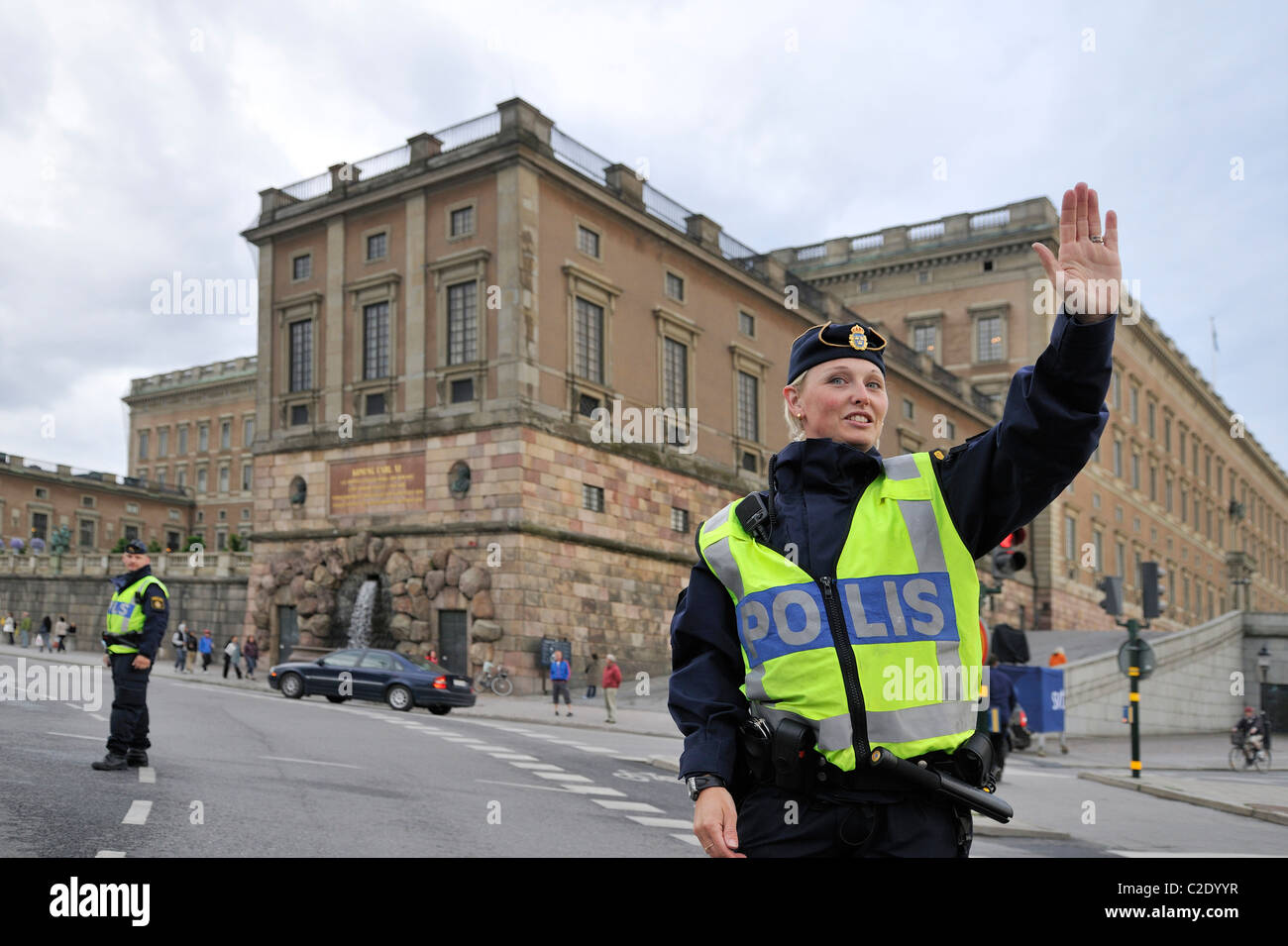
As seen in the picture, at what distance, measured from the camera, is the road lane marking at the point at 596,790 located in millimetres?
11613

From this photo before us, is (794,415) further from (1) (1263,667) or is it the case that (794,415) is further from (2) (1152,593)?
(1) (1263,667)

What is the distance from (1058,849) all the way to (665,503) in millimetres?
27056

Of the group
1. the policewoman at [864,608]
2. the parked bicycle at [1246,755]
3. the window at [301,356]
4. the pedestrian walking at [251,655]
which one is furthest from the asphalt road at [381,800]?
the window at [301,356]

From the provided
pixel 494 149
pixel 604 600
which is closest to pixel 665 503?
pixel 604 600

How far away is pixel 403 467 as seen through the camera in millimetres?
32625

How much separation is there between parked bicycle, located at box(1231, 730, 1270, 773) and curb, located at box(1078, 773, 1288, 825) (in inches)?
178

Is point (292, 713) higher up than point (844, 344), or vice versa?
point (844, 344)

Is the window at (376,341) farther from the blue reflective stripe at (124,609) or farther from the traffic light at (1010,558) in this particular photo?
the blue reflective stripe at (124,609)

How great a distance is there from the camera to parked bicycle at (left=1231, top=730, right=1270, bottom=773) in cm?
1923

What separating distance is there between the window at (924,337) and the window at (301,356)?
37030mm

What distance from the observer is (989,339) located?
202 feet

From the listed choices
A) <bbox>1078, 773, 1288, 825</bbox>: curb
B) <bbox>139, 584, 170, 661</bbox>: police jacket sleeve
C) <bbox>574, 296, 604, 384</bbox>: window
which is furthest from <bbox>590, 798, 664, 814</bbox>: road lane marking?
<bbox>574, 296, 604, 384</bbox>: window
